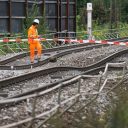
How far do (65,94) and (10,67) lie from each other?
5988 millimetres

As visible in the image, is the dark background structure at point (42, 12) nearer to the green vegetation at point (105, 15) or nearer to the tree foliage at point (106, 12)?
the green vegetation at point (105, 15)

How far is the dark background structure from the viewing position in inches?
1118

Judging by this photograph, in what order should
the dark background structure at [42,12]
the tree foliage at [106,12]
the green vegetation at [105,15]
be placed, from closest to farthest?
the dark background structure at [42,12] < the green vegetation at [105,15] < the tree foliage at [106,12]

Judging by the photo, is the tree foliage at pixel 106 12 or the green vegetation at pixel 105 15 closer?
the green vegetation at pixel 105 15

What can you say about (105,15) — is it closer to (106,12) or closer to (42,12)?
(106,12)

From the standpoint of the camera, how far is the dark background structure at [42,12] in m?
28.4

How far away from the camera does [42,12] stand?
3142 cm

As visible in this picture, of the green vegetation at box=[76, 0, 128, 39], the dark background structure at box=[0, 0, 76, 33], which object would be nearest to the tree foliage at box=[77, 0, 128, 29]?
the green vegetation at box=[76, 0, 128, 39]

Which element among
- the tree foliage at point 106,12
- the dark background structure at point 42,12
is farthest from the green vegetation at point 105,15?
the dark background structure at point 42,12

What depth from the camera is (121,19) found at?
57.5m

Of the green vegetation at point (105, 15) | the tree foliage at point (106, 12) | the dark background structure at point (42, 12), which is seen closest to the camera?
the dark background structure at point (42, 12)

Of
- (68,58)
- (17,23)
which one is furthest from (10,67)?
(17,23)

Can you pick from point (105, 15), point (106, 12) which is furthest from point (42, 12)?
point (106, 12)

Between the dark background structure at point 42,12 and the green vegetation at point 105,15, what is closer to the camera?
the dark background structure at point 42,12
